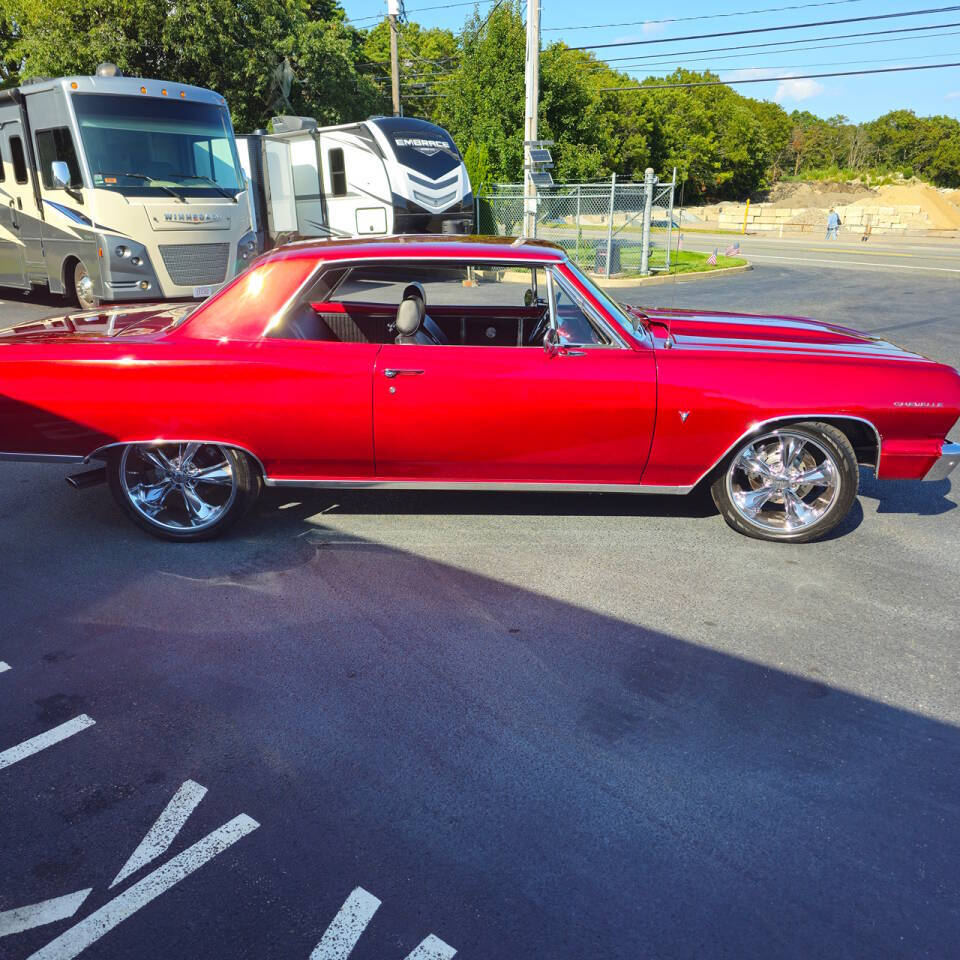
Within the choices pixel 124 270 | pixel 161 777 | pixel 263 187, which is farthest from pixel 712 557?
pixel 263 187

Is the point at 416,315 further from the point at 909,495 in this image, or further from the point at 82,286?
the point at 82,286

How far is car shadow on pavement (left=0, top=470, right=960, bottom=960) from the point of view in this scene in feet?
7.57

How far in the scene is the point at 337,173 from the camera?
18.1 m

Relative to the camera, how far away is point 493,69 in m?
28.8

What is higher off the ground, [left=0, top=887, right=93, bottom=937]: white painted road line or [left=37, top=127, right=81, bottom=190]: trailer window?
[left=37, top=127, right=81, bottom=190]: trailer window

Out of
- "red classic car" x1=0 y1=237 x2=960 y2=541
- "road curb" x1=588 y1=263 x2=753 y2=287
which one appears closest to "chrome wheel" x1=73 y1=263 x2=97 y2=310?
"red classic car" x1=0 y1=237 x2=960 y2=541

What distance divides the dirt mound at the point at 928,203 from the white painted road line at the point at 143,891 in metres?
61.5

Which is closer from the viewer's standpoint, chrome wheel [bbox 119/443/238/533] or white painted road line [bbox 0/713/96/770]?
white painted road line [bbox 0/713/96/770]

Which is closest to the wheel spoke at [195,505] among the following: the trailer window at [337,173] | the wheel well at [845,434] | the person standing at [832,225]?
the wheel well at [845,434]

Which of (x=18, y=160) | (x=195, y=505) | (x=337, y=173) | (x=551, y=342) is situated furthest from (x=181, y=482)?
(x=337, y=173)

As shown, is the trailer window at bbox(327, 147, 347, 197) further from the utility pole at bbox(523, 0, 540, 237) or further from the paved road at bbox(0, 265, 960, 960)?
the paved road at bbox(0, 265, 960, 960)

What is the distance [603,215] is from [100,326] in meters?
19.3

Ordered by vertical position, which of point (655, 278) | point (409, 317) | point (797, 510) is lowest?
point (655, 278)

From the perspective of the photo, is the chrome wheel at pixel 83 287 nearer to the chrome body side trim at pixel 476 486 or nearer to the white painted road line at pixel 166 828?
the chrome body side trim at pixel 476 486
